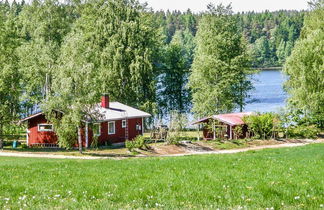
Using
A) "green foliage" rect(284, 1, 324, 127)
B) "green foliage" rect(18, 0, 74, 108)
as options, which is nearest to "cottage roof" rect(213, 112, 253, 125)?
"green foliage" rect(284, 1, 324, 127)

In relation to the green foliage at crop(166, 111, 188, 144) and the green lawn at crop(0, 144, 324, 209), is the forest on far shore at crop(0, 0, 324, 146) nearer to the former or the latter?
the green foliage at crop(166, 111, 188, 144)

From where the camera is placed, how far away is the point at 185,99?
231ft

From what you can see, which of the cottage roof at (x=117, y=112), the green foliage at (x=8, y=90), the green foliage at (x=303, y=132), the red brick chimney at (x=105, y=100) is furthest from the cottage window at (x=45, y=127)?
the green foliage at (x=303, y=132)

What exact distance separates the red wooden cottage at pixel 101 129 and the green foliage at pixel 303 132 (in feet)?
50.1

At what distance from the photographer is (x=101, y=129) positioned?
149ft

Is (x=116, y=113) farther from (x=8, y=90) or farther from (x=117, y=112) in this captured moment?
(x=8, y=90)

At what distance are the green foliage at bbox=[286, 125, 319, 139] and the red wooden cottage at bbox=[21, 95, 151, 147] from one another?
15275 mm

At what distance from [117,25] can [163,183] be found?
46436mm

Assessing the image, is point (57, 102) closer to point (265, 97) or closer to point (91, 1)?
point (91, 1)

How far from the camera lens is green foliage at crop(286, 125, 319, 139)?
48.3m

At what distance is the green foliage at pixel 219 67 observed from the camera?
56219 mm

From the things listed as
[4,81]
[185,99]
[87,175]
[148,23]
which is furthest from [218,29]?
[87,175]

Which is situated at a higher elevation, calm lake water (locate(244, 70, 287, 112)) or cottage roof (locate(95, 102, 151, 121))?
calm lake water (locate(244, 70, 287, 112))

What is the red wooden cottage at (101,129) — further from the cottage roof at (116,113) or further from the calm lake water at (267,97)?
the calm lake water at (267,97)
